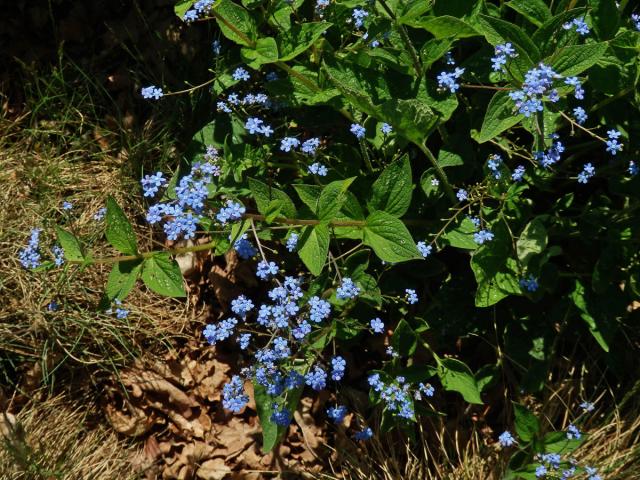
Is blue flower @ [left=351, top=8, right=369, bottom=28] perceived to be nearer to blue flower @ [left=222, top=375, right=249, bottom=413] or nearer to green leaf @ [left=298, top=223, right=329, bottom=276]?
green leaf @ [left=298, top=223, right=329, bottom=276]

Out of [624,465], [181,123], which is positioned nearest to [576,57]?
[624,465]

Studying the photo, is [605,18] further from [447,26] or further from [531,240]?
[531,240]

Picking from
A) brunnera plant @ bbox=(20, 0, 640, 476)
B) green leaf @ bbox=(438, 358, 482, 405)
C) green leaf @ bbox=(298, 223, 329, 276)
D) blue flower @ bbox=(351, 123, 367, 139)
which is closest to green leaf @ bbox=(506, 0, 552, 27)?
brunnera plant @ bbox=(20, 0, 640, 476)

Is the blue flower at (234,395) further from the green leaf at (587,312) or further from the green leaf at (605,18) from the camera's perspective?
the green leaf at (605,18)

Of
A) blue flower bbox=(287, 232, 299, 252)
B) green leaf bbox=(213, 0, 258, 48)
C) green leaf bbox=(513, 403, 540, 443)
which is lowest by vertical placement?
green leaf bbox=(513, 403, 540, 443)

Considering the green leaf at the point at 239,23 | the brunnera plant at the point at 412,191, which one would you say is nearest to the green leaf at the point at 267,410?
the brunnera plant at the point at 412,191

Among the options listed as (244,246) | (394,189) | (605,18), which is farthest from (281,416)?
(605,18)

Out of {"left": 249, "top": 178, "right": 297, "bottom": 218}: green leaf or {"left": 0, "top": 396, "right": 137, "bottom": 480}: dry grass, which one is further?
{"left": 0, "top": 396, "right": 137, "bottom": 480}: dry grass
